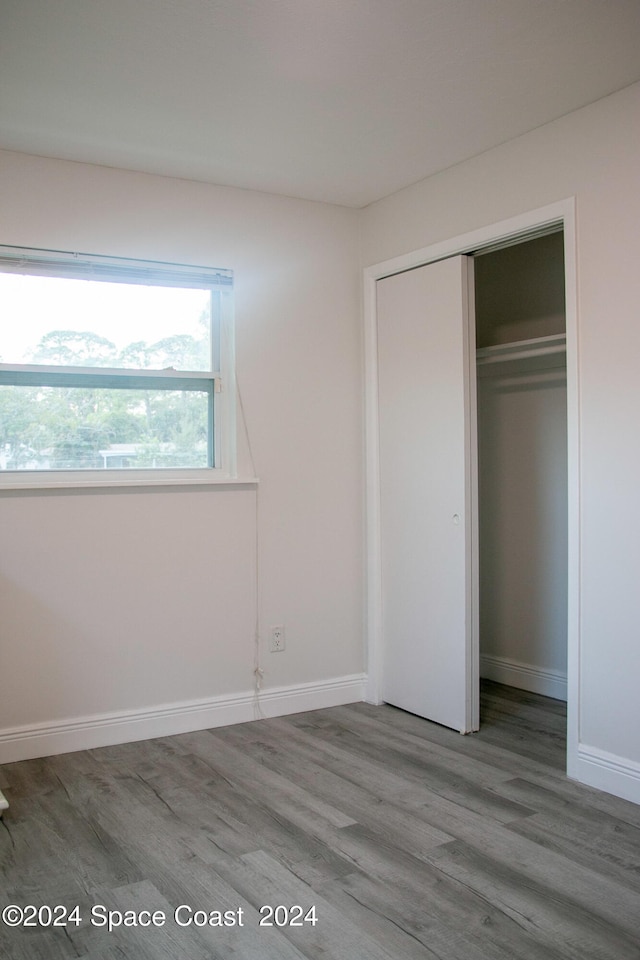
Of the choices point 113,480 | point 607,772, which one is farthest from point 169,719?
point 607,772

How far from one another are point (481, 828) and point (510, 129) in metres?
2.55

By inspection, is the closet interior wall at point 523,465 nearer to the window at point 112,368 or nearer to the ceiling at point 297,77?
the ceiling at point 297,77

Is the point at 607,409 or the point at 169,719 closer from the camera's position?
the point at 607,409

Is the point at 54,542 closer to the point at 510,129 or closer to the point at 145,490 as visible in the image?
the point at 145,490

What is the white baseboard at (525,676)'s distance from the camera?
4168mm

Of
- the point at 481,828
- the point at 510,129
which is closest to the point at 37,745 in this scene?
the point at 481,828

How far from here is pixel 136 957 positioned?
1.98 m

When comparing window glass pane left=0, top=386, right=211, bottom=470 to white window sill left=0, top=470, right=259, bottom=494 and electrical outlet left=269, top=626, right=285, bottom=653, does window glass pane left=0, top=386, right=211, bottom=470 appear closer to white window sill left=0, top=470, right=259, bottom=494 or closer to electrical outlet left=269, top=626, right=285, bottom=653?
white window sill left=0, top=470, right=259, bottom=494

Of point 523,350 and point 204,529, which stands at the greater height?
point 523,350

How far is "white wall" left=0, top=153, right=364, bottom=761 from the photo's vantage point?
3377 millimetres

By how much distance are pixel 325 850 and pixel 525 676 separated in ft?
7.02

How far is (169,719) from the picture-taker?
363cm

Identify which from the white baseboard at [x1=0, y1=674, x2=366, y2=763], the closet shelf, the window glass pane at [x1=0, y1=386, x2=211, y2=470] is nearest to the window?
the window glass pane at [x1=0, y1=386, x2=211, y2=470]

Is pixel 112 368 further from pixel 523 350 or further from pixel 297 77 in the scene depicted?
pixel 523 350
